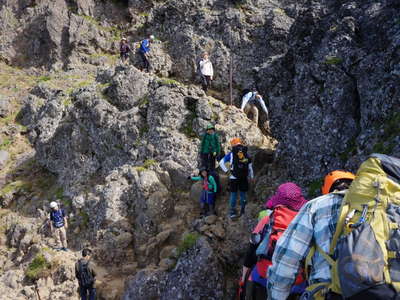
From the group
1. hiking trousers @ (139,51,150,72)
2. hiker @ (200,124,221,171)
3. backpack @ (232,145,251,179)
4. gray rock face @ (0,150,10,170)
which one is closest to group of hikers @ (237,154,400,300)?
backpack @ (232,145,251,179)

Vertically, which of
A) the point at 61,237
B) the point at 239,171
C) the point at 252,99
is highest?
the point at 252,99

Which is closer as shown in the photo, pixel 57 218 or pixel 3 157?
pixel 57 218

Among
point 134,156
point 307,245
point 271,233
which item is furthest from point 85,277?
point 307,245

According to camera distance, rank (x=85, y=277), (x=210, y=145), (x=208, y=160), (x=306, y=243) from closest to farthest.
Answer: (x=306, y=243) < (x=85, y=277) < (x=210, y=145) < (x=208, y=160)

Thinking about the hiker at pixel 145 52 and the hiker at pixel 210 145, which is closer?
the hiker at pixel 210 145

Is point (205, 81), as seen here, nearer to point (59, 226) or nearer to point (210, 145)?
point (210, 145)

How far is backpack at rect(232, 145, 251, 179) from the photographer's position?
962 cm

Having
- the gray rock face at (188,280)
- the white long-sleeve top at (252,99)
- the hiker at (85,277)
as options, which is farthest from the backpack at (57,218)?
the white long-sleeve top at (252,99)

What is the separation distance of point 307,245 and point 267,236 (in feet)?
4.46

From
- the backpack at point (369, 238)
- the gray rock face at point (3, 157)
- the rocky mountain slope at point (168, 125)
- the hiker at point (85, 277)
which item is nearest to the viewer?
the backpack at point (369, 238)

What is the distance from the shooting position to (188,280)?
8.55 metres

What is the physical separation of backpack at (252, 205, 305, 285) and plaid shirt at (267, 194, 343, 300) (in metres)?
1.02

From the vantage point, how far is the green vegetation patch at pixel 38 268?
13.1 metres

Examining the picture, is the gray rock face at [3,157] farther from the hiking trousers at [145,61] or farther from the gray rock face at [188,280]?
the gray rock face at [188,280]
